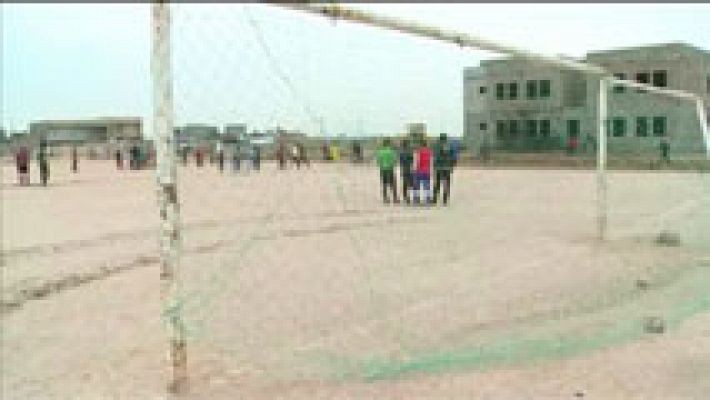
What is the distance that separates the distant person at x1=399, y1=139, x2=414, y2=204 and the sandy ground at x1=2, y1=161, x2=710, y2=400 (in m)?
2.76

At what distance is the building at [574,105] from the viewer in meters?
22.2

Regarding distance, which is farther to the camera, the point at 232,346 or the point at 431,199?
the point at 431,199

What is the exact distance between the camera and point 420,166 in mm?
17953

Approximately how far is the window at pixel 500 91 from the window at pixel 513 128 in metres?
1.59

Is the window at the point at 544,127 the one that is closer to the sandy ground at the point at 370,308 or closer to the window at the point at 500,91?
the window at the point at 500,91

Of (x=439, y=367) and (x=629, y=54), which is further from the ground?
(x=629, y=54)

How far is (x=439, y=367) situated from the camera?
5777mm

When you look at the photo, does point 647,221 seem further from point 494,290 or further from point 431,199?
point 494,290

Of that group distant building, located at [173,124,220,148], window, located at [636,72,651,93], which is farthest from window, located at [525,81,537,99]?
distant building, located at [173,124,220,148]

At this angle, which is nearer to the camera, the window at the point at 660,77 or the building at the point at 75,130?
the window at the point at 660,77

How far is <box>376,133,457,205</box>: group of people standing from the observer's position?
1766 centimetres

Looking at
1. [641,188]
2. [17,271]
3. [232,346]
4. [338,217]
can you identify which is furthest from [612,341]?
[641,188]

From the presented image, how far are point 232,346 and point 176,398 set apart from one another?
116cm

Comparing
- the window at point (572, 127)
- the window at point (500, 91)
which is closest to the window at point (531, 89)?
the window at point (500, 91)
